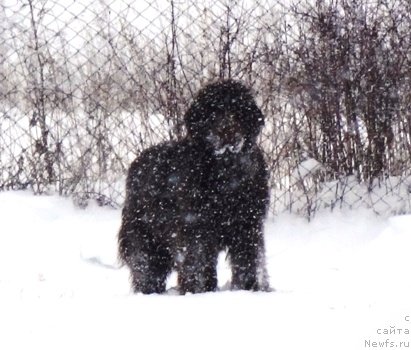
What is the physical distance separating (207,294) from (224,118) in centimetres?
102

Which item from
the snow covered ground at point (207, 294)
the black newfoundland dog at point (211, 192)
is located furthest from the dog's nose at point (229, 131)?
the snow covered ground at point (207, 294)

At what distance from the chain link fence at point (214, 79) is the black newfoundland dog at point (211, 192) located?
5.46 feet

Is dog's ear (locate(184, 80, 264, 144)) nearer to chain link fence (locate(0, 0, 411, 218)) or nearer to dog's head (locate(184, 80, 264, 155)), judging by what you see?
dog's head (locate(184, 80, 264, 155))

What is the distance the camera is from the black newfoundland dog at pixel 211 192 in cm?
445

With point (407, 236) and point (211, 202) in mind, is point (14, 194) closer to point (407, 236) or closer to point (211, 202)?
point (211, 202)

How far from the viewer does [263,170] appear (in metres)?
4.56

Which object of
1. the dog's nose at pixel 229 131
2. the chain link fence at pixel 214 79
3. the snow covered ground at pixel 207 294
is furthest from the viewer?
the chain link fence at pixel 214 79

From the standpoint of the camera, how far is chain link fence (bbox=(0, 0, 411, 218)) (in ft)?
20.1

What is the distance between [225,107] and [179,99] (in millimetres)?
1907

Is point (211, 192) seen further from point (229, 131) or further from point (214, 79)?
point (214, 79)

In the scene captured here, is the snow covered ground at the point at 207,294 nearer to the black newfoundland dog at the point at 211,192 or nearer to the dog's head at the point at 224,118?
the black newfoundland dog at the point at 211,192

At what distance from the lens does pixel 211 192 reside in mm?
4480

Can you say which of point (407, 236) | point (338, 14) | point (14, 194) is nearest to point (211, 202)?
point (407, 236)

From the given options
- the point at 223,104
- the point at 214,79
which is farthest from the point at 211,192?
the point at 214,79
